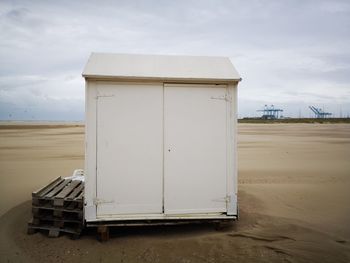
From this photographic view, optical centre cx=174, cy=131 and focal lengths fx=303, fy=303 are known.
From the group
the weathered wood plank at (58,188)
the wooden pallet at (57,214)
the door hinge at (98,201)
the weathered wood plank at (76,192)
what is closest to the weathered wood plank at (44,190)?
the wooden pallet at (57,214)

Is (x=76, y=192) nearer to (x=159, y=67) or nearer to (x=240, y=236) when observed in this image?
(x=159, y=67)

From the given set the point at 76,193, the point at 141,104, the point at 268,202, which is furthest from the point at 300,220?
the point at 76,193

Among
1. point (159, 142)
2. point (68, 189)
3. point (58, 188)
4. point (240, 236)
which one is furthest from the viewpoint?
point (58, 188)

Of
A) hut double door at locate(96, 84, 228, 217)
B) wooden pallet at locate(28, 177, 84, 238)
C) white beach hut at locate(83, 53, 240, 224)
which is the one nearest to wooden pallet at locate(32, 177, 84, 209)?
wooden pallet at locate(28, 177, 84, 238)

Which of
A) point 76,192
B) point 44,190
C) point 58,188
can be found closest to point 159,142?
point 76,192

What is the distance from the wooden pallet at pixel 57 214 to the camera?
18.6 feet

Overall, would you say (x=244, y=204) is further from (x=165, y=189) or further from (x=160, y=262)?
(x=160, y=262)

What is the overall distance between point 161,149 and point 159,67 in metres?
1.60

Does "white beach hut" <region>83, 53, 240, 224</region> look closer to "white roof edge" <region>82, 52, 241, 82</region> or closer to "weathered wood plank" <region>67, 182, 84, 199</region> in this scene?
"white roof edge" <region>82, 52, 241, 82</region>

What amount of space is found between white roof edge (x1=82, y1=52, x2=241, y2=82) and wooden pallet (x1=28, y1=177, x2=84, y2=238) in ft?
7.88

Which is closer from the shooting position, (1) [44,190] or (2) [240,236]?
(2) [240,236]

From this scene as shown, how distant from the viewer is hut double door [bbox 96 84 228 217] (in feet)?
18.4

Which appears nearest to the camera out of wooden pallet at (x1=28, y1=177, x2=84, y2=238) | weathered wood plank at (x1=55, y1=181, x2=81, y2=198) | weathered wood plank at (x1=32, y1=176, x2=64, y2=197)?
wooden pallet at (x1=28, y1=177, x2=84, y2=238)

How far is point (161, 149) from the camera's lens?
5727 mm
